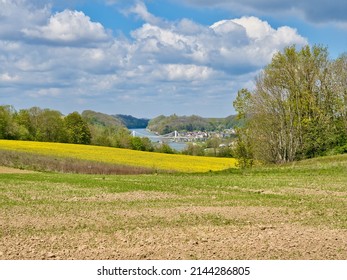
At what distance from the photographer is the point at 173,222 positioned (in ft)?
43.6

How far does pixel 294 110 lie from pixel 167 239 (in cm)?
4460

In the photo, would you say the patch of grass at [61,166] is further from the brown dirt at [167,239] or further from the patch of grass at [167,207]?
the brown dirt at [167,239]

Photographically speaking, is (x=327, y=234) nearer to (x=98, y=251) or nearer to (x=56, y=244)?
(x=98, y=251)

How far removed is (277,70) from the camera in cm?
5306

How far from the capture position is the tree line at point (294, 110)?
5281cm

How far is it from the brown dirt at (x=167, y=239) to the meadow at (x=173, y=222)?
2cm

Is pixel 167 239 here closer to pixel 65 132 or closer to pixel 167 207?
pixel 167 207

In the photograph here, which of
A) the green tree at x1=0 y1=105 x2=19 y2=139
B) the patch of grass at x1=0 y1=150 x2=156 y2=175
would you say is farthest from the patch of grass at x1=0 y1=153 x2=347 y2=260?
the green tree at x1=0 y1=105 x2=19 y2=139

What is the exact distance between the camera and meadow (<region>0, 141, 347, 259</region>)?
1000cm

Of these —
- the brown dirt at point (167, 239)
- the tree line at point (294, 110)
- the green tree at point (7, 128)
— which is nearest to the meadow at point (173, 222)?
the brown dirt at point (167, 239)

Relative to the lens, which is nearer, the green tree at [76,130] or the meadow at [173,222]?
the meadow at [173,222]
